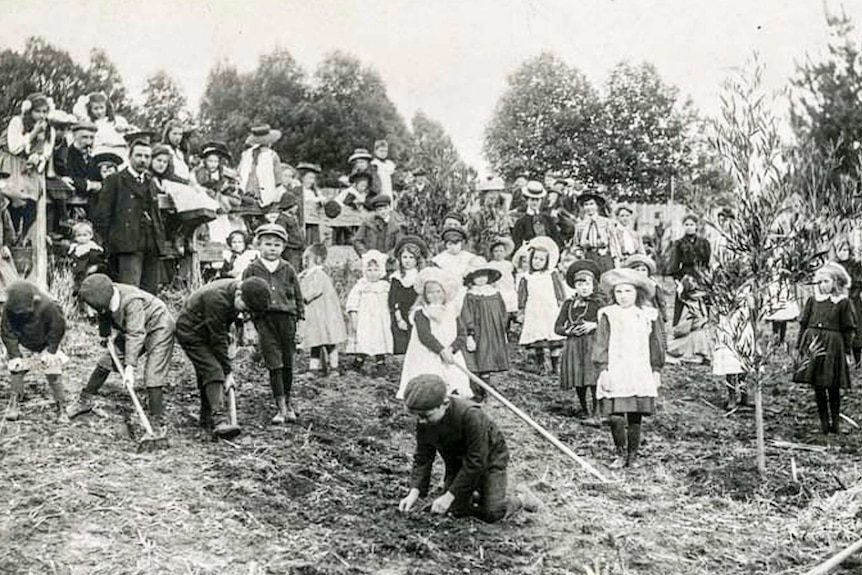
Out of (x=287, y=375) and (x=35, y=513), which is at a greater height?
(x=287, y=375)

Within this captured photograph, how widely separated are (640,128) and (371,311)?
677 inches

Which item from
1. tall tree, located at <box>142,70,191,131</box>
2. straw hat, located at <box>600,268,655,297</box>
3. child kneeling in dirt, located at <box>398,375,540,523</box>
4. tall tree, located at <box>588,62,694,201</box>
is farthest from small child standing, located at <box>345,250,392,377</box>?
tall tree, located at <box>142,70,191,131</box>

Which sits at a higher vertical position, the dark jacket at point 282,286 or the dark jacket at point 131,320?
the dark jacket at point 282,286

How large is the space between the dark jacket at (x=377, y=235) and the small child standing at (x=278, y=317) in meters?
2.51

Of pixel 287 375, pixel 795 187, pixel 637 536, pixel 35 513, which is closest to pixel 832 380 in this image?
pixel 795 187

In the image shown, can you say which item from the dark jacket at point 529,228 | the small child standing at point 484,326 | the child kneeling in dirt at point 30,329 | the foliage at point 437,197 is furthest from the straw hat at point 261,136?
the child kneeling in dirt at point 30,329

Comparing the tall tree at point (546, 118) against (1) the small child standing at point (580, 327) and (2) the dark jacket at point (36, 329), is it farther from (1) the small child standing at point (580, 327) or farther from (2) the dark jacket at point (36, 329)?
(2) the dark jacket at point (36, 329)

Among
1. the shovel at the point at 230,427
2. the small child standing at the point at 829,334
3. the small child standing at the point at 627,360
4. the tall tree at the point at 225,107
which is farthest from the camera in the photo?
the tall tree at the point at 225,107

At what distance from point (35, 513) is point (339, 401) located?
11.9ft

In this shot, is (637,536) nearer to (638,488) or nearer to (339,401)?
(638,488)

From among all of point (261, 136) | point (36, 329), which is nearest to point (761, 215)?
point (36, 329)

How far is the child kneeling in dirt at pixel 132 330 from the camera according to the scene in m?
6.75

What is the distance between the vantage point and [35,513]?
5.62 metres

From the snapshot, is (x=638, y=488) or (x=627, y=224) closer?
Result: (x=638, y=488)
